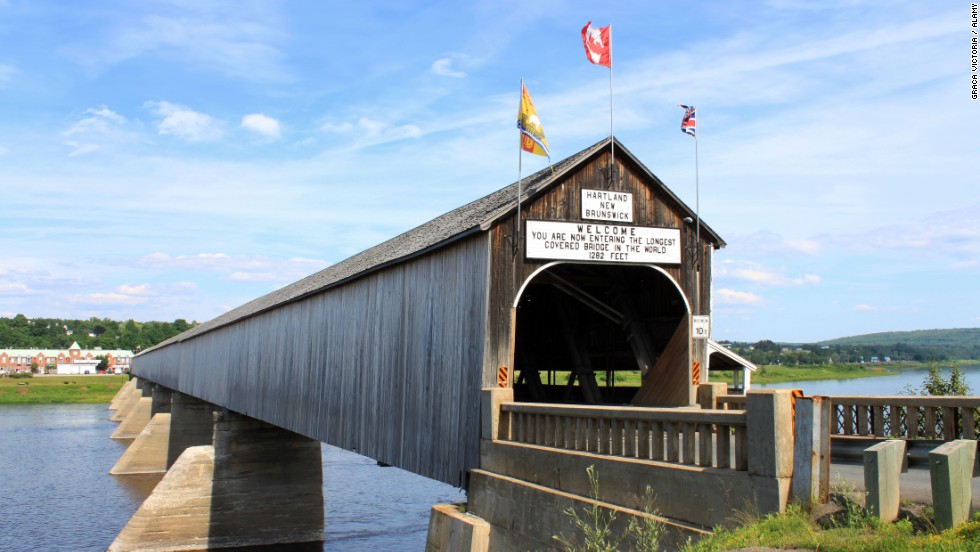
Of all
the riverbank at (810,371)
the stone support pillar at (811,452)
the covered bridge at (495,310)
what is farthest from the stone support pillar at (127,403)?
the stone support pillar at (811,452)

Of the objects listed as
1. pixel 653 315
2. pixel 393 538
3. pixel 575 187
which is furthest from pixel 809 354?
pixel 575 187

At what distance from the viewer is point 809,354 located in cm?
6209

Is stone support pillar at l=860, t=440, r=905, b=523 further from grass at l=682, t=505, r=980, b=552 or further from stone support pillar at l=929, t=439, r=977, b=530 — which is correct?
stone support pillar at l=929, t=439, r=977, b=530

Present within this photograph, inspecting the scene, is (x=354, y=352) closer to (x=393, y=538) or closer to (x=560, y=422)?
(x=560, y=422)

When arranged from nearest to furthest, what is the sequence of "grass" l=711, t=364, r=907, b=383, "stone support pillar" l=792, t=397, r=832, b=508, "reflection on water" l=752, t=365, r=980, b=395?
1. "stone support pillar" l=792, t=397, r=832, b=508
2. "reflection on water" l=752, t=365, r=980, b=395
3. "grass" l=711, t=364, r=907, b=383

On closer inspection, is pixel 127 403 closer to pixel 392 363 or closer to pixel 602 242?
pixel 392 363

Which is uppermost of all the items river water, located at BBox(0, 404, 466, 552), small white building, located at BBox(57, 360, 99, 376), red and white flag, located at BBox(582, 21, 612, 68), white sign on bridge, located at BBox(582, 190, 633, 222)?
red and white flag, located at BBox(582, 21, 612, 68)

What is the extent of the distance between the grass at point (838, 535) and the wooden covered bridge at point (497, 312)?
100cm

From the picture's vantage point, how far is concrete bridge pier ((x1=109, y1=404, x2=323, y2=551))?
24078mm

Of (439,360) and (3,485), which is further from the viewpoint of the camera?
(3,485)

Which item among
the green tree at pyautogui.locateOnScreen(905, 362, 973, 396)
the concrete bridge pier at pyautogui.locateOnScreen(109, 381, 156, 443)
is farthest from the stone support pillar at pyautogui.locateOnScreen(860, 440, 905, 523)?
the concrete bridge pier at pyautogui.locateOnScreen(109, 381, 156, 443)

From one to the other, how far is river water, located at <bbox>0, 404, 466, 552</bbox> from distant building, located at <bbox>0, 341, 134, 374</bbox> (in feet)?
396

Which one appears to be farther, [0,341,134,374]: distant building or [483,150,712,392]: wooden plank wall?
[0,341,134,374]: distant building

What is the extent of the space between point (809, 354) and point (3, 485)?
51906 mm
